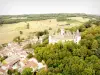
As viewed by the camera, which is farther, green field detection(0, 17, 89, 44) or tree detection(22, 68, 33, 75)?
green field detection(0, 17, 89, 44)

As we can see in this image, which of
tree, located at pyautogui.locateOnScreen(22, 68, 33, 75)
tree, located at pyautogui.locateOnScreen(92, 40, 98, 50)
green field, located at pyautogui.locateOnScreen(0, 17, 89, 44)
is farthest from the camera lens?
green field, located at pyautogui.locateOnScreen(0, 17, 89, 44)

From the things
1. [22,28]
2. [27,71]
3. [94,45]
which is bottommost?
[22,28]

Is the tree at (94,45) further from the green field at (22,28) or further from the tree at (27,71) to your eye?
the green field at (22,28)

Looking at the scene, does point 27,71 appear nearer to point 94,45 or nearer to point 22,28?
point 94,45

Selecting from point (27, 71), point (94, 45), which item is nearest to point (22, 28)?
point (94, 45)

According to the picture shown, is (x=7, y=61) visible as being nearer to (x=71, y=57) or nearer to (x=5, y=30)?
(x=71, y=57)

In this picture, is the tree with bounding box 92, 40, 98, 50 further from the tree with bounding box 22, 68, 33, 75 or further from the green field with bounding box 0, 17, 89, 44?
the green field with bounding box 0, 17, 89, 44

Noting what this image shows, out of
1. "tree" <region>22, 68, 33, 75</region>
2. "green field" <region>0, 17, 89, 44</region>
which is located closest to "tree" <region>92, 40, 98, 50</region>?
"tree" <region>22, 68, 33, 75</region>

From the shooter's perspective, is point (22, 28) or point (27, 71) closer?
point (27, 71)

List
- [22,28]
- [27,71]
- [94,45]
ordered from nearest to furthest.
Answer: [27,71], [94,45], [22,28]

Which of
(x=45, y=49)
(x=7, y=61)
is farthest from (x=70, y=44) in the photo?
(x=7, y=61)

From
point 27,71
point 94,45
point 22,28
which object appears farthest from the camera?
point 22,28
